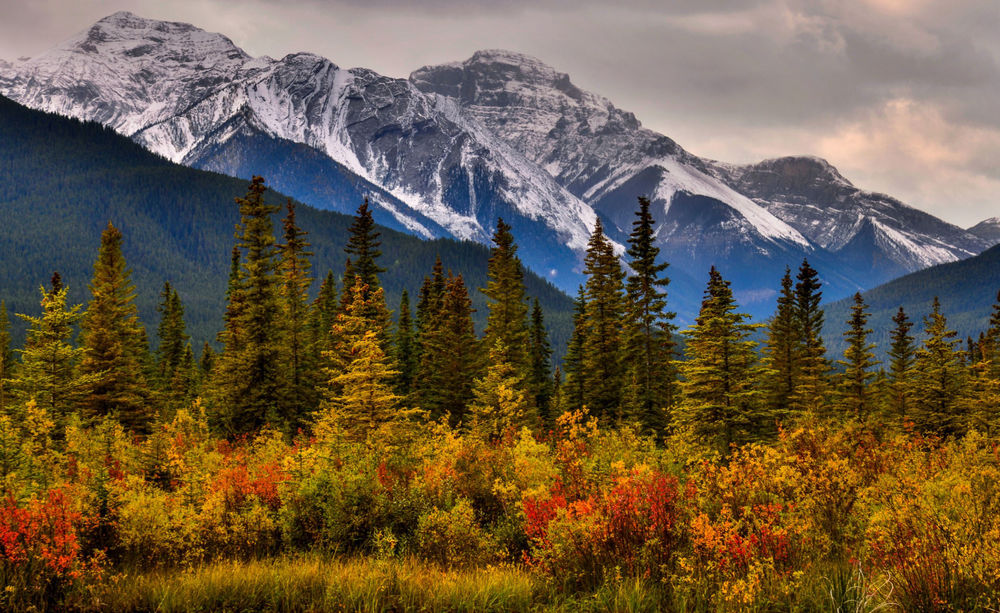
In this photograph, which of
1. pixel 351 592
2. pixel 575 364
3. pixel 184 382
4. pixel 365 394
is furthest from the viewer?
pixel 184 382

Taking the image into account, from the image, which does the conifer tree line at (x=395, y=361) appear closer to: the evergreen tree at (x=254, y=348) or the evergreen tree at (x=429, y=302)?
the evergreen tree at (x=254, y=348)

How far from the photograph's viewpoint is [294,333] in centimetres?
3394

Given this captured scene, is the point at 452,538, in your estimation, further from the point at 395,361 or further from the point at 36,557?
the point at 395,361

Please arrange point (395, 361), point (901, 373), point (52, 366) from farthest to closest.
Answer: point (901, 373)
point (395, 361)
point (52, 366)

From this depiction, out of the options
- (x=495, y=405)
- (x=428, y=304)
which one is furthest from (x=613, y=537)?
(x=428, y=304)

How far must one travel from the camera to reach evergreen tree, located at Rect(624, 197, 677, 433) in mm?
33406

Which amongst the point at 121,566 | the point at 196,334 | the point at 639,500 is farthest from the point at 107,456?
the point at 196,334

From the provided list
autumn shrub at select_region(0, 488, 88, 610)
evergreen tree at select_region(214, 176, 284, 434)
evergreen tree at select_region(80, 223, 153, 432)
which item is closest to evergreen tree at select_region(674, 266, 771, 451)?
autumn shrub at select_region(0, 488, 88, 610)

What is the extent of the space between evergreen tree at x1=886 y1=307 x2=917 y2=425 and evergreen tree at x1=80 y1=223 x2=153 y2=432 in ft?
139

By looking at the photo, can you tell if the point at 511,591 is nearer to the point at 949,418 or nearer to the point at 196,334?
the point at 949,418

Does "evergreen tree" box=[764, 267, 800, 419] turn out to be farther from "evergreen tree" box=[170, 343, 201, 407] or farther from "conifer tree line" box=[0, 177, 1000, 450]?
"evergreen tree" box=[170, 343, 201, 407]

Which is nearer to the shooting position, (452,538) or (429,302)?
(452,538)

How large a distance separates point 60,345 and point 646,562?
84.9 feet

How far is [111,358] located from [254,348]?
7.82m
